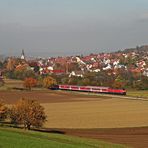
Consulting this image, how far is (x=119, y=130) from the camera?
4453 centimetres

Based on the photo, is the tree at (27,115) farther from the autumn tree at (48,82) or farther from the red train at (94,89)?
the autumn tree at (48,82)

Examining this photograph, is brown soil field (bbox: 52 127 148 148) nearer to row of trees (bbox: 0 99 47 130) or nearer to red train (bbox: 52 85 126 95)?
row of trees (bbox: 0 99 47 130)

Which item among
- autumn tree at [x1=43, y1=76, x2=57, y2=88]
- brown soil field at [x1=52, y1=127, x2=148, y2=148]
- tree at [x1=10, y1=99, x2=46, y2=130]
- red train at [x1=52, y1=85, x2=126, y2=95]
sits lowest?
brown soil field at [x1=52, y1=127, x2=148, y2=148]

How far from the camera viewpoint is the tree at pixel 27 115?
43.6 metres

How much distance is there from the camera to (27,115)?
143 feet

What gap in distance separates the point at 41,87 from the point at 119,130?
3651 inches

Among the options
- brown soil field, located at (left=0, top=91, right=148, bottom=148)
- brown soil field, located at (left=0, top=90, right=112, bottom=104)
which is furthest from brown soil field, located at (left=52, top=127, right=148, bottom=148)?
brown soil field, located at (left=0, top=90, right=112, bottom=104)

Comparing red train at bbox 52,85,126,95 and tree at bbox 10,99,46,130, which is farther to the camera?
red train at bbox 52,85,126,95

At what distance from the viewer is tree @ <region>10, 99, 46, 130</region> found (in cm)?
4362

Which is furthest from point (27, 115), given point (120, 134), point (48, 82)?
point (48, 82)

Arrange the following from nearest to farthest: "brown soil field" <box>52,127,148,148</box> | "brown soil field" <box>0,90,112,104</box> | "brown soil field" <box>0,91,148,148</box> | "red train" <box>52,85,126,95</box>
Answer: "brown soil field" <box>52,127,148,148</box> < "brown soil field" <box>0,91,148,148</box> < "brown soil field" <box>0,90,112,104</box> < "red train" <box>52,85,126,95</box>

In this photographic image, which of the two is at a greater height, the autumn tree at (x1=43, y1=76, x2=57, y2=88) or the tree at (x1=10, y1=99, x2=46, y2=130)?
the autumn tree at (x1=43, y1=76, x2=57, y2=88)

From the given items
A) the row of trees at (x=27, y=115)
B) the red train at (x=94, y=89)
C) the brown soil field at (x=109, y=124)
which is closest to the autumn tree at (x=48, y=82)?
the red train at (x=94, y=89)

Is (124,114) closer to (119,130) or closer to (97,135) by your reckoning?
(119,130)
